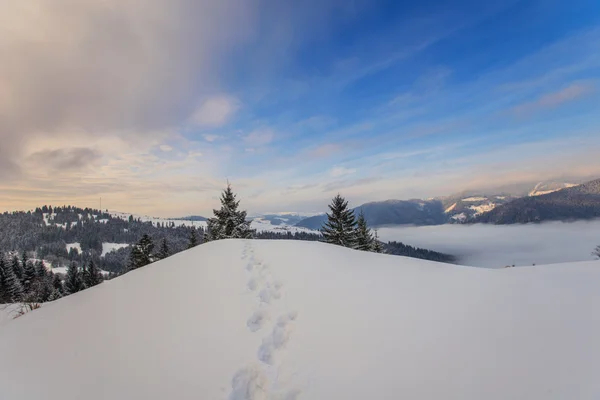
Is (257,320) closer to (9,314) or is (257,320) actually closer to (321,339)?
(321,339)

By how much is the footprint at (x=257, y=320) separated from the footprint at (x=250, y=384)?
0.85 meters

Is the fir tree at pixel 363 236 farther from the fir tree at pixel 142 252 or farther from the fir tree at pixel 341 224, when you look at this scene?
the fir tree at pixel 142 252

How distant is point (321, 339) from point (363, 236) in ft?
80.4

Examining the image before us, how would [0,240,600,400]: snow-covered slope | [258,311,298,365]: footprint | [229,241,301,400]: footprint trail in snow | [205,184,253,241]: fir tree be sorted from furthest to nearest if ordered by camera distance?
1. [205,184,253,241]: fir tree
2. [258,311,298,365]: footprint
3. [229,241,301,400]: footprint trail in snow
4. [0,240,600,400]: snow-covered slope

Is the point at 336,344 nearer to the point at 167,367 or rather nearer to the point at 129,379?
the point at 167,367

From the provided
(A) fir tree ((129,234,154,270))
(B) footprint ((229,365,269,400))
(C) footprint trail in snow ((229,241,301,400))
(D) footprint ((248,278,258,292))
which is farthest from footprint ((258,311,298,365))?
(A) fir tree ((129,234,154,270))

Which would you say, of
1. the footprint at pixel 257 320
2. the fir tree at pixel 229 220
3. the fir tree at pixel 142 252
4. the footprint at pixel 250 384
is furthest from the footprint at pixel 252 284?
the fir tree at pixel 142 252

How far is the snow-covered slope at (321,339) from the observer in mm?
2883

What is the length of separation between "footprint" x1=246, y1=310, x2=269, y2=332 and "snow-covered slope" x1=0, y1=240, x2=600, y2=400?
2cm

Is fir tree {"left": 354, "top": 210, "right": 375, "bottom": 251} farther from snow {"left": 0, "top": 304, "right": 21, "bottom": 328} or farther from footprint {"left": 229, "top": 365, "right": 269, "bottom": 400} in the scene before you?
footprint {"left": 229, "top": 365, "right": 269, "bottom": 400}

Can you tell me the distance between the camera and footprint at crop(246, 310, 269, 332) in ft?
13.9

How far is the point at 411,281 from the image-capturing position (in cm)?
548

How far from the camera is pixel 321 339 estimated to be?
3.79 meters

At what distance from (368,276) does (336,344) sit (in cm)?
247
